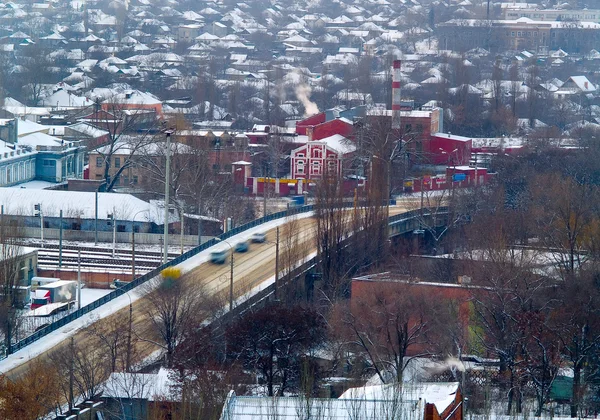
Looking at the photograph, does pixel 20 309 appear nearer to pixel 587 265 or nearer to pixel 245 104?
pixel 587 265

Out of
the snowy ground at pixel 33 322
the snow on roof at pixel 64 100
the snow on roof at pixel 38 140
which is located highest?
the snow on roof at pixel 64 100

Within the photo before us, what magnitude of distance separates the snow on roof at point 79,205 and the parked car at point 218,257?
2.75m

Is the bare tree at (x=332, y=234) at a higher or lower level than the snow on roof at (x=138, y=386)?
higher

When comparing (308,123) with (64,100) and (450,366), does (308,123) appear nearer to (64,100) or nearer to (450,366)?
(64,100)

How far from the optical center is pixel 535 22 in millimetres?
41844

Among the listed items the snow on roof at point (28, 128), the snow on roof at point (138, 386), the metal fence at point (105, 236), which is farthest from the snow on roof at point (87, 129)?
the snow on roof at point (138, 386)

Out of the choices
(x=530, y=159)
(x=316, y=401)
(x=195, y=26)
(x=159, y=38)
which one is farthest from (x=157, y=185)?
(x=195, y=26)

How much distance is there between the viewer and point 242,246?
13.3m

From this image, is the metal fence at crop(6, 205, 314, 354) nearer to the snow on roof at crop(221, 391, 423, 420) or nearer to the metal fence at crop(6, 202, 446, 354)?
the metal fence at crop(6, 202, 446, 354)

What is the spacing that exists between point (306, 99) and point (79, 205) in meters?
14.2

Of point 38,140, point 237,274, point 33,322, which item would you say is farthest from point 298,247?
point 38,140

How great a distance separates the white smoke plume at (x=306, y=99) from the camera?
2779 centimetres

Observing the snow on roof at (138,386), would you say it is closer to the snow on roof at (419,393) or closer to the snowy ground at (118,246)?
the snow on roof at (419,393)

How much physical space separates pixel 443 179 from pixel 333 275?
6.20 meters
